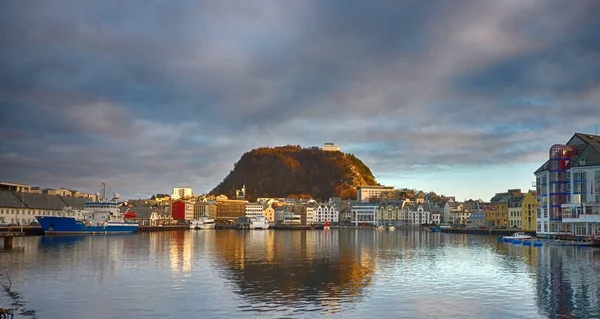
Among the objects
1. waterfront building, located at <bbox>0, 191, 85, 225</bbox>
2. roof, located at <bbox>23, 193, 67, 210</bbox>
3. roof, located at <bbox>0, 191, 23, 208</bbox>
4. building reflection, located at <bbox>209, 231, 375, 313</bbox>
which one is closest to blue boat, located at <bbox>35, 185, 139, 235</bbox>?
waterfront building, located at <bbox>0, 191, 85, 225</bbox>

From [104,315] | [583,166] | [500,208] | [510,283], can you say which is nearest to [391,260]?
[510,283]

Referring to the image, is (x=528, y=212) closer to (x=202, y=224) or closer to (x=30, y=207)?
(x=202, y=224)

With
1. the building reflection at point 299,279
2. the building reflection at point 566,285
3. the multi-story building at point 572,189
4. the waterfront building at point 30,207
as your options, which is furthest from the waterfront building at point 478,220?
the building reflection at point 299,279

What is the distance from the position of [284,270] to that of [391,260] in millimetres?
14319

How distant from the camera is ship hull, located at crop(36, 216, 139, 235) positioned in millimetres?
107500

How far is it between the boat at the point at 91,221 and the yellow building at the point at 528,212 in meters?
88.7

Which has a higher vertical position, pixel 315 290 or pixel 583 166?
pixel 583 166

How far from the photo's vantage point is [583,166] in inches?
3228

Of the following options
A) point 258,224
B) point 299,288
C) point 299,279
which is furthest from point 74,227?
point 299,288

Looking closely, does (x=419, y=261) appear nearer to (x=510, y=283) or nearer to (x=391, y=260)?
(x=391, y=260)

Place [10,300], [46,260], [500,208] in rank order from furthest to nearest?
[500,208], [46,260], [10,300]

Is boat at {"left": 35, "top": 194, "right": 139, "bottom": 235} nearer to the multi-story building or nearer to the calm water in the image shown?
the calm water

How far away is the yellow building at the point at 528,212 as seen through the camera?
5059 inches

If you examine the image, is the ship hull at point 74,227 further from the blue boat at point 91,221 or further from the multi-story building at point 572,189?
the multi-story building at point 572,189
